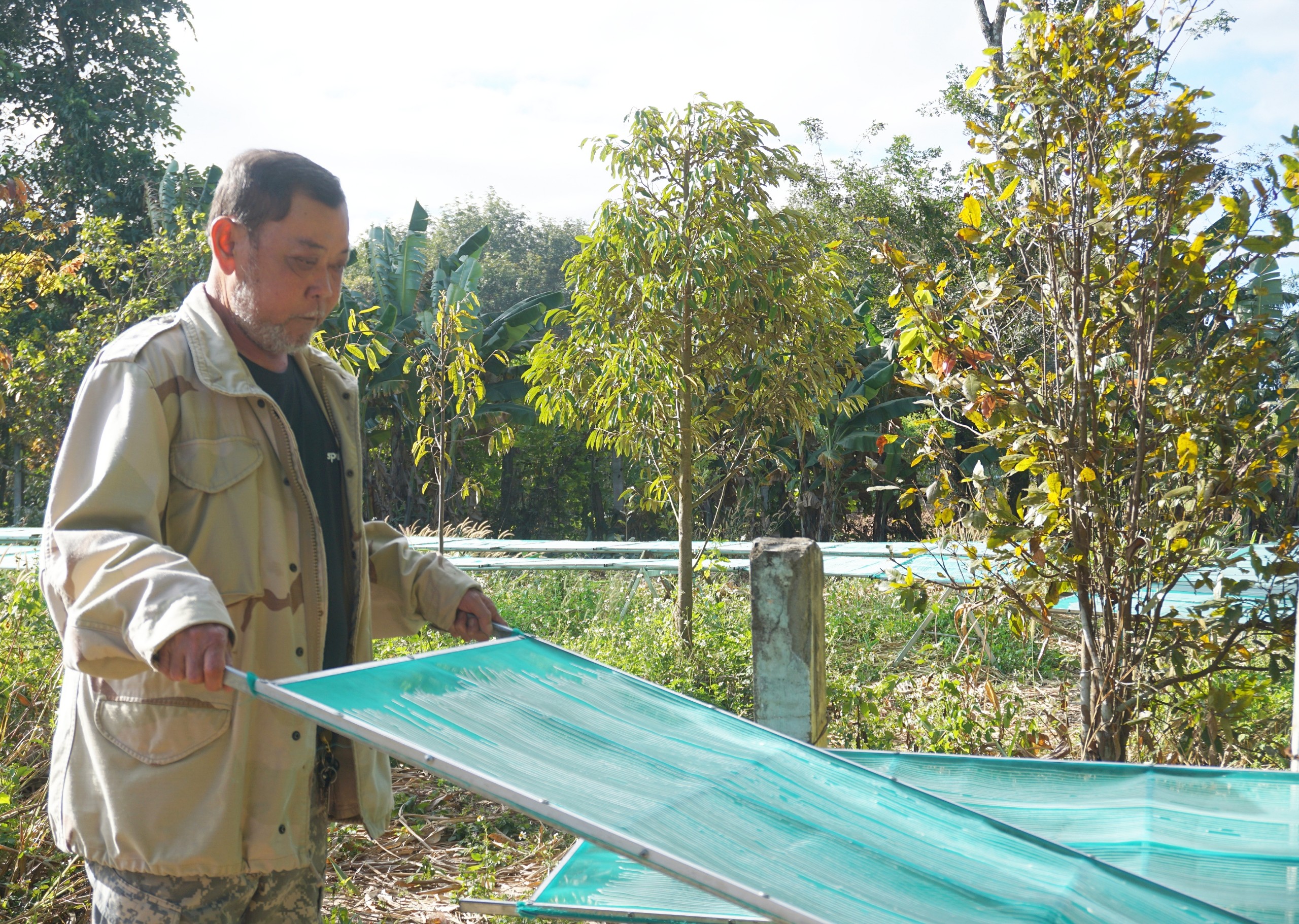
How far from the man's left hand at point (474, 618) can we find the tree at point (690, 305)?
369 cm

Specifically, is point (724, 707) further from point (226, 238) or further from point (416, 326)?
point (416, 326)

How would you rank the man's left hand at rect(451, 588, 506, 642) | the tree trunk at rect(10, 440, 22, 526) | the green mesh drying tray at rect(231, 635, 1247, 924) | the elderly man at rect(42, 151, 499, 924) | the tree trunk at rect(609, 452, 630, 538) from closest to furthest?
the green mesh drying tray at rect(231, 635, 1247, 924)
the elderly man at rect(42, 151, 499, 924)
the man's left hand at rect(451, 588, 506, 642)
the tree trunk at rect(10, 440, 22, 526)
the tree trunk at rect(609, 452, 630, 538)

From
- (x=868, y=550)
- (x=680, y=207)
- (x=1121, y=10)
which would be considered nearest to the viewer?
(x=1121, y=10)

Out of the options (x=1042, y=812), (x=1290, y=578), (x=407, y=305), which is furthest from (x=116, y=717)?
(x=407, y=305)

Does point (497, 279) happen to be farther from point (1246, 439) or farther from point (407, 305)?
point (1246, 439)

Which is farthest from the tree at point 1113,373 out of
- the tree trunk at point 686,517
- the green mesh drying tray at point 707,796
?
the tree trunk at point 686,517

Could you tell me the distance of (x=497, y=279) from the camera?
3102 cm

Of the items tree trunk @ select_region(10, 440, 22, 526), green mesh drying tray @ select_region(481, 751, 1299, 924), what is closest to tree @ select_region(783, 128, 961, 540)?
green mesh drying tray @ select_region(481, 751, 1299, 924)

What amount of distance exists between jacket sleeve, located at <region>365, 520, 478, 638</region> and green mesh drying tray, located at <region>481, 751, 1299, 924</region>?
620 millimetres

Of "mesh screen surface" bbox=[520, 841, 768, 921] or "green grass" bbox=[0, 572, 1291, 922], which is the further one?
"green grass" bbox=[0, 572, 1291, 922]

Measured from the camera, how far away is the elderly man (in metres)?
1.68

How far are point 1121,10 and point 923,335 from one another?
1115mm

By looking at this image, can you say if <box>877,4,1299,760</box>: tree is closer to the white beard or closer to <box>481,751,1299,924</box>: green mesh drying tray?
<box>481,751,1299,924</box>: green mesh drying tray

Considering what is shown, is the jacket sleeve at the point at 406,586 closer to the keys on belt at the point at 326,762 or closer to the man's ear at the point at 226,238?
the keys on belt at the point at 326,762
